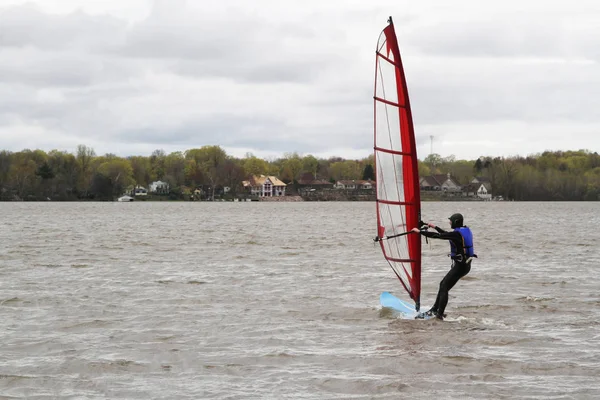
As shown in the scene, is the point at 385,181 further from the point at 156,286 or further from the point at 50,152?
the point at 50,152

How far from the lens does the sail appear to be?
35.3 ft

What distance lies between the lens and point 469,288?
16328 millimetres

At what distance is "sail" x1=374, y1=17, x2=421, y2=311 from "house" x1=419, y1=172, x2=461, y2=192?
158230mm

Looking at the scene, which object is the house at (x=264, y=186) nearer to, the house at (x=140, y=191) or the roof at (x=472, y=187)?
the house at (x=140, y=191)

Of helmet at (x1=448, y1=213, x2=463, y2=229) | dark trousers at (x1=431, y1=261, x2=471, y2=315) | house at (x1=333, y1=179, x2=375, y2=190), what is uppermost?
house at (x1=333, y1=179, x2=375, y2=190)

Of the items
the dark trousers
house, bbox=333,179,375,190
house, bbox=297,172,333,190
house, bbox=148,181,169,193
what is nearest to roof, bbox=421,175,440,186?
house, bbox=333,179,375,190

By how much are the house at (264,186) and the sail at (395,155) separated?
15365 centimetres

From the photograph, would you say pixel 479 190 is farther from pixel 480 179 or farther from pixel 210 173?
pixel 210 173

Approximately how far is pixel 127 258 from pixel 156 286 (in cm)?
749

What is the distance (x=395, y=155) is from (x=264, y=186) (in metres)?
157

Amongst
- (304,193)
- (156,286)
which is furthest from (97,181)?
(156,286)

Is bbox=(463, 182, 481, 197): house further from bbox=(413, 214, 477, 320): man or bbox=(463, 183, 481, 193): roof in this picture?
bbox=(413, 214, 477, 320): man

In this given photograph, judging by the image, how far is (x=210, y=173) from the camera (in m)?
158

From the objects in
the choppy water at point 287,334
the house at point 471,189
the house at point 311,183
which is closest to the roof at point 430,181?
the house at point 471,189
